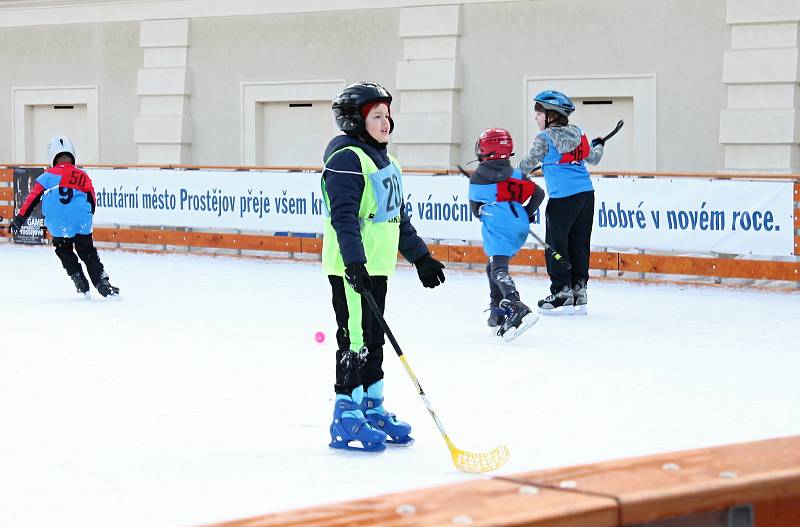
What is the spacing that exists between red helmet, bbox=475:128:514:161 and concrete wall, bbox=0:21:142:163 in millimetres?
11858

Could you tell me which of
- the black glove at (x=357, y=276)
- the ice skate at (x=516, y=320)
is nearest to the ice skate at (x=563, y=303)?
the ice skate at (x=516, y=320)

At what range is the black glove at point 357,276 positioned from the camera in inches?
231

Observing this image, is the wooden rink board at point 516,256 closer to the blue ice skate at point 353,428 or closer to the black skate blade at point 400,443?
the black skate blade at point 400,443

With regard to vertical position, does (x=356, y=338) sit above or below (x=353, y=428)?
above

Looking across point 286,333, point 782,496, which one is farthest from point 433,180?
point 782,496

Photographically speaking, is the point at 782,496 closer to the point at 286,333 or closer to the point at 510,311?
the point at 510,311

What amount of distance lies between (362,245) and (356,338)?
42cm

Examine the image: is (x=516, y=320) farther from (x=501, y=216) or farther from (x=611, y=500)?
(x=611, y=500)

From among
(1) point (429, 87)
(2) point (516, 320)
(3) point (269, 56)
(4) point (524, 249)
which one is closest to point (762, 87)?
(4) point (524, 249)

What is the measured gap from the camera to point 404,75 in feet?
59.5

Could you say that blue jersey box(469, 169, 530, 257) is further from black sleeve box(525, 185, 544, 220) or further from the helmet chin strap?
the helmet chin strap

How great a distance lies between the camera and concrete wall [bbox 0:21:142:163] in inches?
824

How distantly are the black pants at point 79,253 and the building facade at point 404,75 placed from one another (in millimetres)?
6060

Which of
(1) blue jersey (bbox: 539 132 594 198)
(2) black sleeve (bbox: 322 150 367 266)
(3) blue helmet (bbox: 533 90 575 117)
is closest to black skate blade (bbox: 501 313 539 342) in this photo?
(1) blue jersey (bbox: 539 132 594 198)
